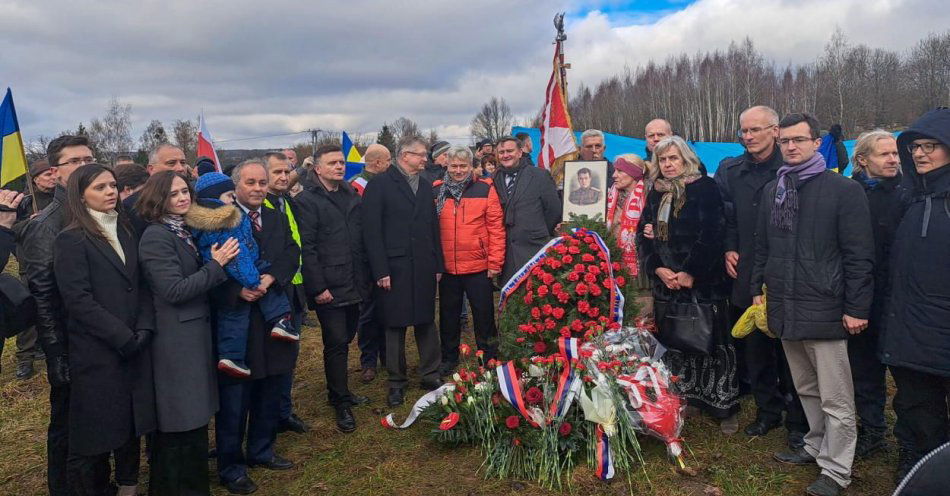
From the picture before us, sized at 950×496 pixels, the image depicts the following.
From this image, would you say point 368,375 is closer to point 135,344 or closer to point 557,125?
point 135,344

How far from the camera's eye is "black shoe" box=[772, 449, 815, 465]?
3883mm

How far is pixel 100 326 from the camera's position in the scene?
122 inches

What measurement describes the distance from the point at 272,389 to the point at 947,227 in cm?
415

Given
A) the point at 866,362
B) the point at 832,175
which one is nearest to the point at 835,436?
the point at 866,362

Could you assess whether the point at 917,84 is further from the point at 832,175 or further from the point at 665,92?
the point at 832,175

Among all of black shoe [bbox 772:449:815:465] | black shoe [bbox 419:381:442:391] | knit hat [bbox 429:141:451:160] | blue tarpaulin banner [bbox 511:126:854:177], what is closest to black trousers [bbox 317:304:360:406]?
black shoe [bbox 419:381:442:391]

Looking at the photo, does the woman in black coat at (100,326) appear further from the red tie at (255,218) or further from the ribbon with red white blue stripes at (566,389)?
the ribbon with red white blue stripes at (566,389)

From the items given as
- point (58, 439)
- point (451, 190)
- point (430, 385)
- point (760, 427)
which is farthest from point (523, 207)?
point (58, 439)

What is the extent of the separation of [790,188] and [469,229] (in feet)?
9.12

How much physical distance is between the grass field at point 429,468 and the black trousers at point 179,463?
0.43 metres

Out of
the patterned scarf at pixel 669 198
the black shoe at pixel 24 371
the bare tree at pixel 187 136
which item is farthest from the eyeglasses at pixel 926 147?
the bare tree at pixel 187 136

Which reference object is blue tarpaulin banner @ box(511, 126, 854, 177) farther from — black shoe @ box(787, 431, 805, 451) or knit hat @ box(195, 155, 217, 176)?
black shoe @ box(787, 431, 805, 451)

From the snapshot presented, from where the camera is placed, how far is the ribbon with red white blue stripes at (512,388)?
12.8ft

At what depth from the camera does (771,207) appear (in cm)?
379
